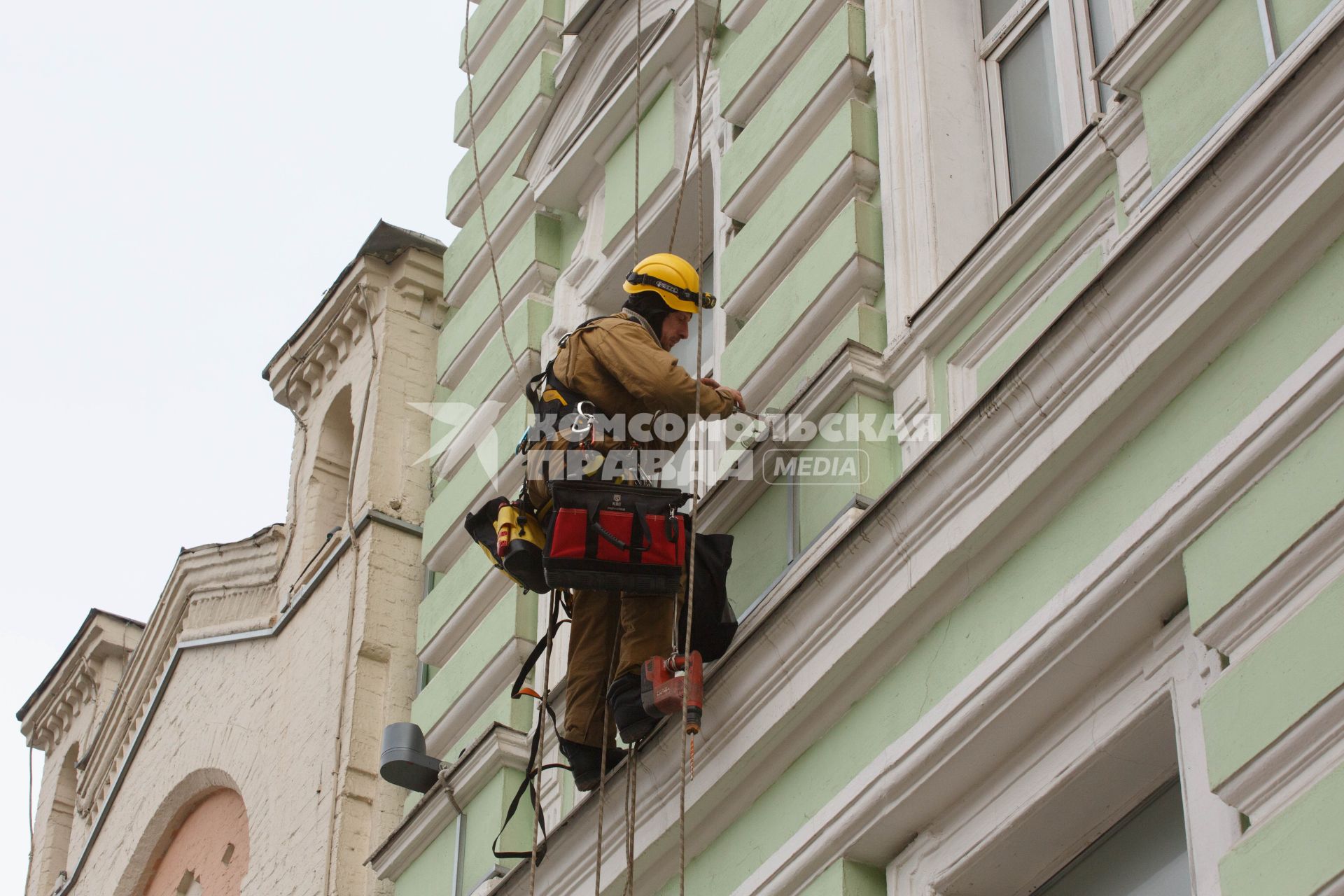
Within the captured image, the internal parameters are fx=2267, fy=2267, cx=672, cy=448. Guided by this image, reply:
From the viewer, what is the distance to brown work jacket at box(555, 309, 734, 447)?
810 cm

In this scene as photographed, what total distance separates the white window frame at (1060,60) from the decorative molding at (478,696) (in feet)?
10.3

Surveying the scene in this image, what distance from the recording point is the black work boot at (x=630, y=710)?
7930 millimetres

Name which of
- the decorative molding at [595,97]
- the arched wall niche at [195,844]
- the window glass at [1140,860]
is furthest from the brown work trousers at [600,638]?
the arched wall niche at [195,844]

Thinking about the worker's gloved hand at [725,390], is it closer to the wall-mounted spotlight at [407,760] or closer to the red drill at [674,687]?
the red drill at [674,687]

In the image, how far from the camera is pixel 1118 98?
23.6 ft

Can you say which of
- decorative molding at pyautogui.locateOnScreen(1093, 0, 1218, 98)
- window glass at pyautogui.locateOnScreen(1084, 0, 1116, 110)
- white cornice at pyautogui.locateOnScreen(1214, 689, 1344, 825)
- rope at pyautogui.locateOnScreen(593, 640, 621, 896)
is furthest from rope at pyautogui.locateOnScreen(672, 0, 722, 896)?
white cornice at pyautogui.locateOnScreen(1214, 689, 1344, 825)

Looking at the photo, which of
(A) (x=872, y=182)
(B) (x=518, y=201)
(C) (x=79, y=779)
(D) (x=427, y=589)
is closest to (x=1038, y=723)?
(A) (x=872, y=182)

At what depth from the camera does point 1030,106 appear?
8602 millimetres

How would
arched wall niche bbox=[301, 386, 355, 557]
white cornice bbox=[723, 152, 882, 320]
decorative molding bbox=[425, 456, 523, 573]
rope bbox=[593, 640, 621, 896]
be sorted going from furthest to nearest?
arched wall niche bbox=[301, 386, 355, 557], decorative molding bbox=[425, 456, 523, 573], white cornice bbox=[723, 152, 882, 320], rope bbox=[593, 640, 621, 896]

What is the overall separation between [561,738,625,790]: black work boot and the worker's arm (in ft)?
4.15

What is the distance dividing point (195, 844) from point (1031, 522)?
24.4ft

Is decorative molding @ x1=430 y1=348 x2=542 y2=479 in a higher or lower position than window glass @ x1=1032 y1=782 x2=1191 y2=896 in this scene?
higher

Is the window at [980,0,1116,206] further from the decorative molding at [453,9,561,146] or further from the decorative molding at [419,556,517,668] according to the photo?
the decorative molding at [453,9,561,146]

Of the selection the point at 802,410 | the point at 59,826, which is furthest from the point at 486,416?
the point at 59,826
